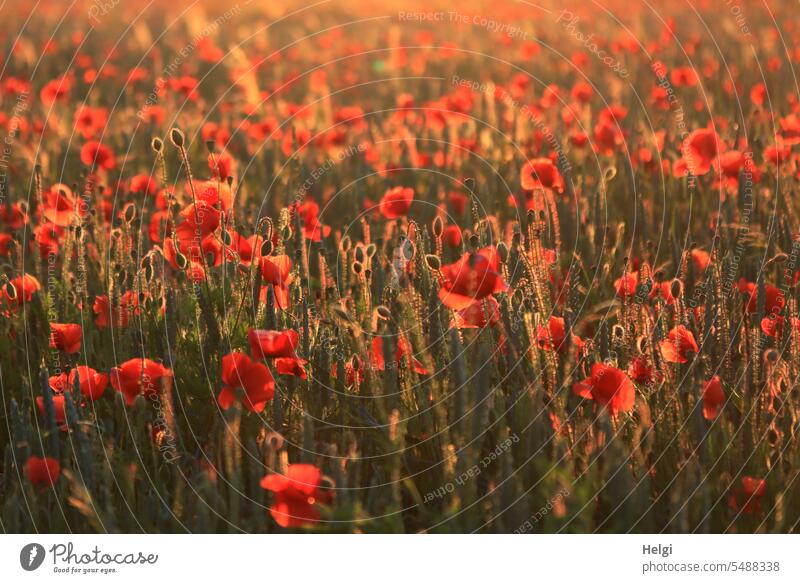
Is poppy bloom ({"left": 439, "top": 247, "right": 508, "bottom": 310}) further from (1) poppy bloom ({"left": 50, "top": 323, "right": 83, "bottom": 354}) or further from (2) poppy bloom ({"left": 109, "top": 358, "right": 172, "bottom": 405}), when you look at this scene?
(1) poppy bloom ({"left": 50, "top": 323, "right": 83, "bottom": 354})

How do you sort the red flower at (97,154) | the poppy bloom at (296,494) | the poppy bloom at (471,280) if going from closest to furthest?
the poppy bloom at (296,494)
the poppy bloom at (471,280)
the red flower at (97,154)

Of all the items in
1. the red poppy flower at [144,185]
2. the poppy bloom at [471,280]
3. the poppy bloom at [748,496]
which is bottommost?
the poppy bloom at [748,496]

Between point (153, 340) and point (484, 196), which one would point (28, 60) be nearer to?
point (484, 196)

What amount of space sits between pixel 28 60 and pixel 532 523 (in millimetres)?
4812

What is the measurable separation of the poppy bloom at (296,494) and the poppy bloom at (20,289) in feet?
3.73

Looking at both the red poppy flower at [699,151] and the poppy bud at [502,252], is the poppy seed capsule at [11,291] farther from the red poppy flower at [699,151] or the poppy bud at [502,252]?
the red poppy flower at [699,151]

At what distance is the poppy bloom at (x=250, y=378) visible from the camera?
2.35 metres

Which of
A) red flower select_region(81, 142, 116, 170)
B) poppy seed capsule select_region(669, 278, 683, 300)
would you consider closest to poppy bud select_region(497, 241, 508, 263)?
poppy seed capsule select_region(669, 278, 683, 300)

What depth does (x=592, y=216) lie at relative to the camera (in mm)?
3781

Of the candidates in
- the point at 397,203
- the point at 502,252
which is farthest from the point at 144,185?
the point at 502,252

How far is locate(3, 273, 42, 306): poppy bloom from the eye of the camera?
2.99 m

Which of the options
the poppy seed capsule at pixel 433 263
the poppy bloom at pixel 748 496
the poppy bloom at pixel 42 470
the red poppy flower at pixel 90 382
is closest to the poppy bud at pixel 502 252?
the poppy seed capsule at pixel 433 263

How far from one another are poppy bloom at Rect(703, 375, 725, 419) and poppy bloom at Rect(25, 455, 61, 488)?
138 cm
